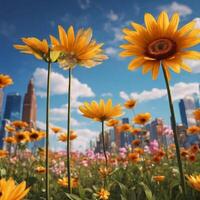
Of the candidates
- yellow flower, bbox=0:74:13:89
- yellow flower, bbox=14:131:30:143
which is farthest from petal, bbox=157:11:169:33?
yellow flower, bbox=14:131:30:143

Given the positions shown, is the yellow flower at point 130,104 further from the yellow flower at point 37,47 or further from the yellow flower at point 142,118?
the yellow flower at point 37,47

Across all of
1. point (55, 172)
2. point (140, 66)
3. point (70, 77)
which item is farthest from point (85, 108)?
point (55, 172)

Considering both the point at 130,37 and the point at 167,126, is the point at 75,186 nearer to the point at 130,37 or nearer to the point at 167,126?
the point at 130,37

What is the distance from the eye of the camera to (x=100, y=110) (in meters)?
2.34

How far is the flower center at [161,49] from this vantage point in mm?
1479

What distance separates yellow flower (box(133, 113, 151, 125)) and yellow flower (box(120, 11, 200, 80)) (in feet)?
12.2

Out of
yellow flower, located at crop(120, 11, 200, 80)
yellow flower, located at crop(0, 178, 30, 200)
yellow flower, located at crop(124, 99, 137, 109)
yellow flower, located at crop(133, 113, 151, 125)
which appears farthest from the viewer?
yellow flower, located at crop(124, 99, 137, 109)

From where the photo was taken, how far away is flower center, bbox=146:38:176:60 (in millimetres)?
1479

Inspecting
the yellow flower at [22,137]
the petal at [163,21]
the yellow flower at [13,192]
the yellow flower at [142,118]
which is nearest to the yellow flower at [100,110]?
the petal at [163,21]

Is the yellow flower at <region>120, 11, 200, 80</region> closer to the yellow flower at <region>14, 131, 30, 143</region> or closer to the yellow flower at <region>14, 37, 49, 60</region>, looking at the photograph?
the yellow flower at <region>14, 37, 49, 60</region>

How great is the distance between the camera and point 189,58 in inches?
56.9

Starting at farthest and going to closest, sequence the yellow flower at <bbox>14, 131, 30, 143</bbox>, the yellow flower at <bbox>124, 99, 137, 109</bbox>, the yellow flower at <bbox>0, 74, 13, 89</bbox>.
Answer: the yellow flower at <bbox>124, 99, 137, 109</bbox> < the yellow flower at <bbox>14, 131, 30, 143</bbox> < the yellow flower at <bbox>0, 74, 13, 89</bbox>

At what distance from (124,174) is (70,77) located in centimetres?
249

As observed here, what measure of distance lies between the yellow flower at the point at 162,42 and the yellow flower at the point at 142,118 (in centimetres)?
372
